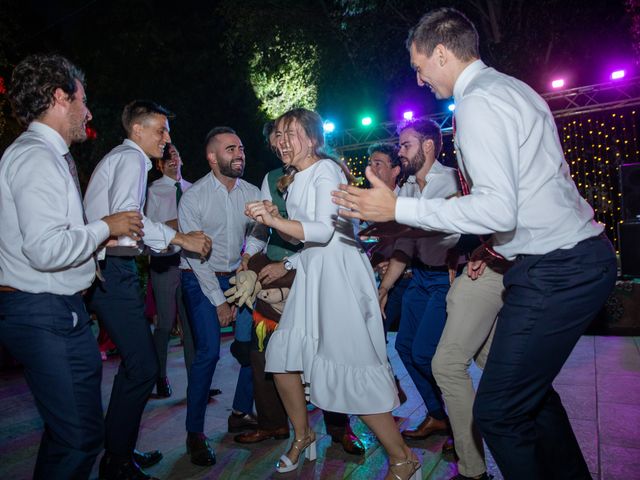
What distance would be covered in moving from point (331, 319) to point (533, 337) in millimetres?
1081

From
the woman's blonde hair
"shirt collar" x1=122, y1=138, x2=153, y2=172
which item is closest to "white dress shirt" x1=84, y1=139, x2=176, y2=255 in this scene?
"shirt collar" x1=122, y1=138, x2=153, y2=172

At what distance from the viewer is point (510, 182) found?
172 centimetres

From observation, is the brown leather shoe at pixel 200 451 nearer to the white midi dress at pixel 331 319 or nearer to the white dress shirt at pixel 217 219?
the white midi dress at pixel 331 319

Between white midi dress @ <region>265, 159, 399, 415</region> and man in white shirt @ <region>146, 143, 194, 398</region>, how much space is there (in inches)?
72.6

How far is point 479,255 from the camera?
257 centimetres

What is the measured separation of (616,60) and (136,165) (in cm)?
1319

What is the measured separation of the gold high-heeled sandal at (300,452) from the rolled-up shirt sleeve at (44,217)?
67.1 inches

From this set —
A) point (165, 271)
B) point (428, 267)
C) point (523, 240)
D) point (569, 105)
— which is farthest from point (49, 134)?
point (569, 105)

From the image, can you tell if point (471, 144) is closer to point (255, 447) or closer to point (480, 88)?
point (480, 88)

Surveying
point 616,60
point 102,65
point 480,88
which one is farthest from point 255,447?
point 102,65

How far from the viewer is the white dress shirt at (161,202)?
4.90m

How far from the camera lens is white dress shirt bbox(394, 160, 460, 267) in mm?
3293

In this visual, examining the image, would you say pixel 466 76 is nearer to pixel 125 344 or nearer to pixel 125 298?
pixel 125 298

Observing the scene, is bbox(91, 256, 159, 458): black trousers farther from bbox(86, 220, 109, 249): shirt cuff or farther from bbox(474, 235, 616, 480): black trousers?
bbox(474, 235, 616, 480): black trousers
